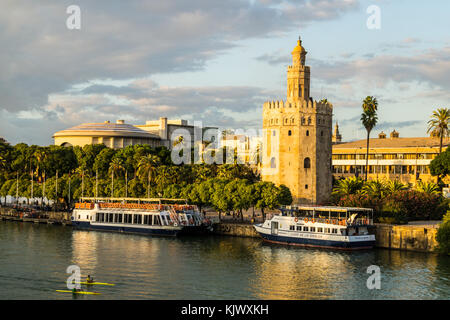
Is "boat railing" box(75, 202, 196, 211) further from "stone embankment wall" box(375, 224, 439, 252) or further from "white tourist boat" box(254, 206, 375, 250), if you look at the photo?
"stone embankment wall" box(375, 224, 439, 252)

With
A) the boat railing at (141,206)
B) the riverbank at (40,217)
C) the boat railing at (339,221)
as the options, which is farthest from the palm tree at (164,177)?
the boat railing at (339,221)

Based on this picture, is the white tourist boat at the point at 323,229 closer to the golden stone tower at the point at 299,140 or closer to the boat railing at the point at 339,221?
the boat railing at the point at 339,221

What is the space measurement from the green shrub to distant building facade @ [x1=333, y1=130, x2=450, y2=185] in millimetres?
57304

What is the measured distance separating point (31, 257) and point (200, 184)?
1324 inches

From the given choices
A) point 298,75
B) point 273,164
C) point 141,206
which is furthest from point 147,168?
point 298,75

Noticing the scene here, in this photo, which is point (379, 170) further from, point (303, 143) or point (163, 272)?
point (163, 272)

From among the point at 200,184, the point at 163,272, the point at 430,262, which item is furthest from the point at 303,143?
the point at 163,272

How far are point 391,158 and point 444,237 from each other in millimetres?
67649

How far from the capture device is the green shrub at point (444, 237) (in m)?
64.2

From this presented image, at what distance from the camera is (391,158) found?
13025cm

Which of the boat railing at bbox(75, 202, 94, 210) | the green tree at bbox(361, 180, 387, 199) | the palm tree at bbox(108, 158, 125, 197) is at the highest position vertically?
the palm tree at bbox(108, 158, 125, 197)

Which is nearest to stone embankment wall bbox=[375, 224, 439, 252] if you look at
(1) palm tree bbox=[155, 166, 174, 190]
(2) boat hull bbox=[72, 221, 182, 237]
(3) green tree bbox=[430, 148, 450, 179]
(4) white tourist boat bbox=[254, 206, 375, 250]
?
(4) white tourist boat bbox=[254, 206, 375, 250]

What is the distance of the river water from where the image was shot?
47.7m
